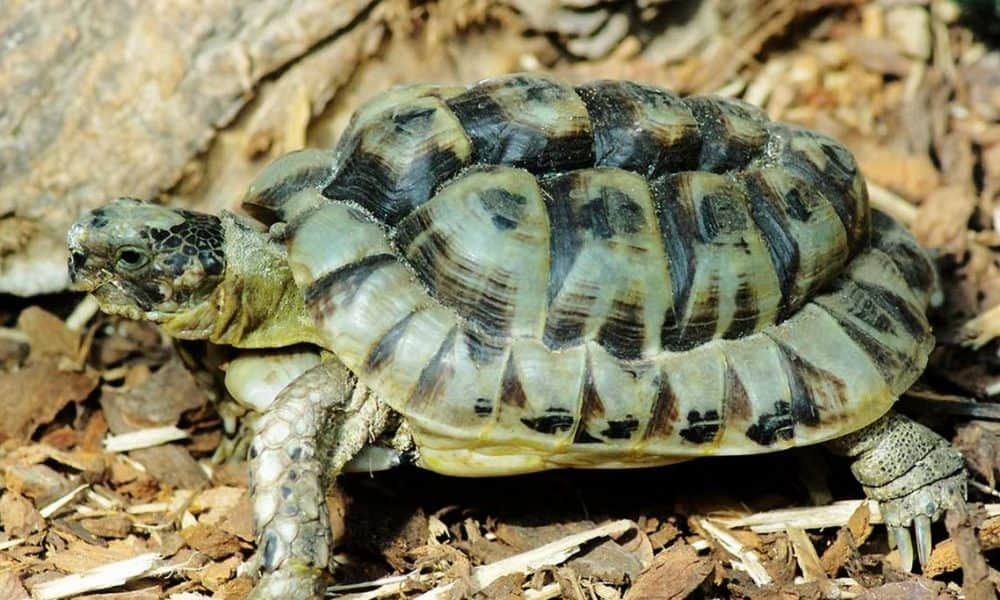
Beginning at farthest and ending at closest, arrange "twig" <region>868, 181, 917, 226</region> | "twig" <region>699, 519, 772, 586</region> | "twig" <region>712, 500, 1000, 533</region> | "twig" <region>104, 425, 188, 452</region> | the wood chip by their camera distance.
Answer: "twig" <region>868, 181, 917, 226</region> < "twig" <region>104, 425, 188, 452</region> < "twig" <region>712, 500, 1000, 533</region> < "twig" <region>699, 519, 772, 586</region> < the wood chip

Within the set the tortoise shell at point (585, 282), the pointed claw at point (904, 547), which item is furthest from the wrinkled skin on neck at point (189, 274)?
the pointed claw at point (904, 547)

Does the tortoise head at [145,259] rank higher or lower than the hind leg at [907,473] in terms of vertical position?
higher

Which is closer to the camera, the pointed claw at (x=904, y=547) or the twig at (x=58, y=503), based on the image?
the pointed claw at (x=904, y=547)

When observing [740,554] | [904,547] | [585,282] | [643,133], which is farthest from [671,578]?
[643,133]

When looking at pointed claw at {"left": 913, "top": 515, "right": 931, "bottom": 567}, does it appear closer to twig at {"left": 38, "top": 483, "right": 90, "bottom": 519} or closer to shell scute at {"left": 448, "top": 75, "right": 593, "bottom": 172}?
shell scute at {"left": 448, "top": 75, "right": 593, "bottom": 172}

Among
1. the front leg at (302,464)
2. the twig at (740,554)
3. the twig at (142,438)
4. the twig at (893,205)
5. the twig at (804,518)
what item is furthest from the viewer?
the twig at (893,205)

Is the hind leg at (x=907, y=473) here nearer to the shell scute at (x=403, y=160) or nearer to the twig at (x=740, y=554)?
the twig at (x=740, y=554)

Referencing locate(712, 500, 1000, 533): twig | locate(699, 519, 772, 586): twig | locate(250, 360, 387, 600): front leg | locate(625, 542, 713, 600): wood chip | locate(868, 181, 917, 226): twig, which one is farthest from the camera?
locate(868, 181, 917, 226): twig

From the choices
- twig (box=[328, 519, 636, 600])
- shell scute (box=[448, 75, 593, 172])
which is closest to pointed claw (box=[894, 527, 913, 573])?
twig (box=[328, 519, 636, 600])
